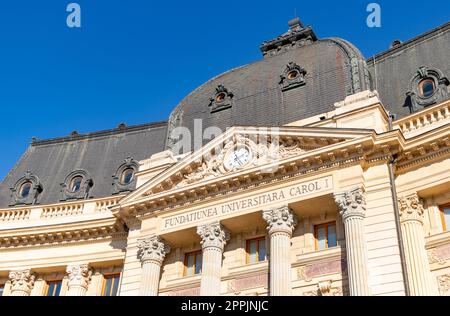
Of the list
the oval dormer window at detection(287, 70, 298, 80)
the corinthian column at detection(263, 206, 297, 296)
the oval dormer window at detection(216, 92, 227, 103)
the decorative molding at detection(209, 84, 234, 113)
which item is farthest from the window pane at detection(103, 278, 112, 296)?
the oval dormer window at detection(287, 70, 298, 80)

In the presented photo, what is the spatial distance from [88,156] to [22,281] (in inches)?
341

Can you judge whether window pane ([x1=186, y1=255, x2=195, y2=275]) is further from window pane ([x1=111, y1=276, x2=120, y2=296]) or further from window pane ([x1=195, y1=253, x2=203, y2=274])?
window pane ([x1=111, y1=276, x2=120, y2=296])

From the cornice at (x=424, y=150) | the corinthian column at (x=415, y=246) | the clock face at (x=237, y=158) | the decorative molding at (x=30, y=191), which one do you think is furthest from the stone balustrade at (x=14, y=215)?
the corinthian column at (x=415, y=246)

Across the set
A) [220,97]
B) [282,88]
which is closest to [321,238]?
[282,88]

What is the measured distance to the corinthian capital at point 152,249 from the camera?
91.7 feet

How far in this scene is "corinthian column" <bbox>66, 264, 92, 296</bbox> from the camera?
1216 inches

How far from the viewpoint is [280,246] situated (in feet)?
82.8

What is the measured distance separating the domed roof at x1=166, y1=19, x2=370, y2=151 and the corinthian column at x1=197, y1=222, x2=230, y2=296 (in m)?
6.23

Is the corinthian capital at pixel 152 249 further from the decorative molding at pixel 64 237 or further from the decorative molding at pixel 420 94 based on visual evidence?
the decorative molding at pixel 420 94

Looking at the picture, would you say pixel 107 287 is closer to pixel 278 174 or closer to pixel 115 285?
pixel 115 285

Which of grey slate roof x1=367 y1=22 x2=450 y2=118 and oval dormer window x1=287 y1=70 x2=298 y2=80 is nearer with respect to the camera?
grey slate roof x1=367 y1=22 x2=450 y2=118
